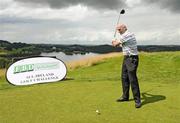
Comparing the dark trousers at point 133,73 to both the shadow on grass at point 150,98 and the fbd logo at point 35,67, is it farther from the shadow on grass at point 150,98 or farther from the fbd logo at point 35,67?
the fbd logo at point 35,67

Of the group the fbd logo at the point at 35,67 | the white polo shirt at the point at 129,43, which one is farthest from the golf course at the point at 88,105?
the fbd logo at the point at 35,67

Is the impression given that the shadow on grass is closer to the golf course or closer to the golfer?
the golf course

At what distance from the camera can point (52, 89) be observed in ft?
50.9

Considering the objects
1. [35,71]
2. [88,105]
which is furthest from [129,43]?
[35,71]

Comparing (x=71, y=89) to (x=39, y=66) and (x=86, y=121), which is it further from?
(x=86, y=121)

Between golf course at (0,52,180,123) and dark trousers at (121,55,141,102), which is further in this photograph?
dark trousers at (121,55,141,102)

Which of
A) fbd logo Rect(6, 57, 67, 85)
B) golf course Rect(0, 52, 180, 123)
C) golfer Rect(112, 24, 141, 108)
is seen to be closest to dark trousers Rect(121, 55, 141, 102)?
golfer Rect(112, 24, 141, 108)

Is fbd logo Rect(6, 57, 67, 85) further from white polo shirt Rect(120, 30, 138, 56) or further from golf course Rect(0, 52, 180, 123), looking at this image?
white polo shirt Rect(120, 30, 138, 56)

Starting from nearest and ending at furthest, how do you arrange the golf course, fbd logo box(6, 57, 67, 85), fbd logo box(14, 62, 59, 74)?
the golf course
fbd logo box(6, 57, 67, 85)
fbd logo box(14, 62, 59, 74)

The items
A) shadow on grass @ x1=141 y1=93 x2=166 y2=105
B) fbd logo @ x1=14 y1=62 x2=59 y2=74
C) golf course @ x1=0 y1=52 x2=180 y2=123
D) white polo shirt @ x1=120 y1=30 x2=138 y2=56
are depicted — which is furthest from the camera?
fbd logo @ x1=14 y1=62 x2=59 y2=74

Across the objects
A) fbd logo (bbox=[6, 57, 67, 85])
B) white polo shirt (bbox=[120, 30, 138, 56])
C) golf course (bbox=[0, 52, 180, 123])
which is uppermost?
white polo shirt (bbox=[120, 30, 138, 56])

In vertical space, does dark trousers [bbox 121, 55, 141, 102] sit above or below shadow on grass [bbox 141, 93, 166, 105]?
above

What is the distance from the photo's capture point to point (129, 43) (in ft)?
37.2

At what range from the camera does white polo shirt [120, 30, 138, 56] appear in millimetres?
11234
